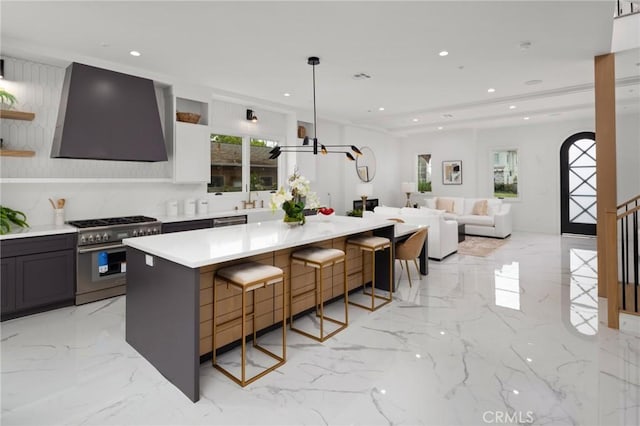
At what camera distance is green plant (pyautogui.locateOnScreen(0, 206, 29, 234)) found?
11.5 ft

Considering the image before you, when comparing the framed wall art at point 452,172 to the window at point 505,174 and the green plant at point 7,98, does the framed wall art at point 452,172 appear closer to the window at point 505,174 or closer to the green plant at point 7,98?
the window at point 505,174

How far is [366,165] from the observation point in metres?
9.05

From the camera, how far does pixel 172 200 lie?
16.9ft

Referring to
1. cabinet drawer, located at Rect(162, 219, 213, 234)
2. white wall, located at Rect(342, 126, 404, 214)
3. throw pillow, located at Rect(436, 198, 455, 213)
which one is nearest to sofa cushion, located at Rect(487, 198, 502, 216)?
throw pillow, located at Rect(436, 198, 455, 213)

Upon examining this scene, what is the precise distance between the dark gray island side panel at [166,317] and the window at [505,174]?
9097 mm

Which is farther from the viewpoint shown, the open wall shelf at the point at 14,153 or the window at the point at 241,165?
the window at the point at 241,165

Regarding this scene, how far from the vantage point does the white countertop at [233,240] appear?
7.64ft

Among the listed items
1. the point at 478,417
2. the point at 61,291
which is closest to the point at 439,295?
the point at 478,417

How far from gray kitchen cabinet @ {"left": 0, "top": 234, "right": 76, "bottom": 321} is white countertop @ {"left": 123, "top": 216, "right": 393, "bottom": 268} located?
57.7 inches

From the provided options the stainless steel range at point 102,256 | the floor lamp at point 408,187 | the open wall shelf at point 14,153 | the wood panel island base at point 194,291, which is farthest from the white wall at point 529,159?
the open wall shelf at point 14,153

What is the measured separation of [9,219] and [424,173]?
9.38 m

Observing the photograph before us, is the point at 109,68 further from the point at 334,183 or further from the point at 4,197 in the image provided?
the point at 334,183

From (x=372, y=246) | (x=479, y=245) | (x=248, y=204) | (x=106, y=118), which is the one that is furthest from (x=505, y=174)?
(x=106, y=118)

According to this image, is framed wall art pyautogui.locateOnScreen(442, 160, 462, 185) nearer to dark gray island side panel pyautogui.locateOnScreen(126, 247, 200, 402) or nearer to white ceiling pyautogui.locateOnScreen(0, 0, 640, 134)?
white ceiling pyautogui.locateOnScreen(0, 0, 640, 134)
